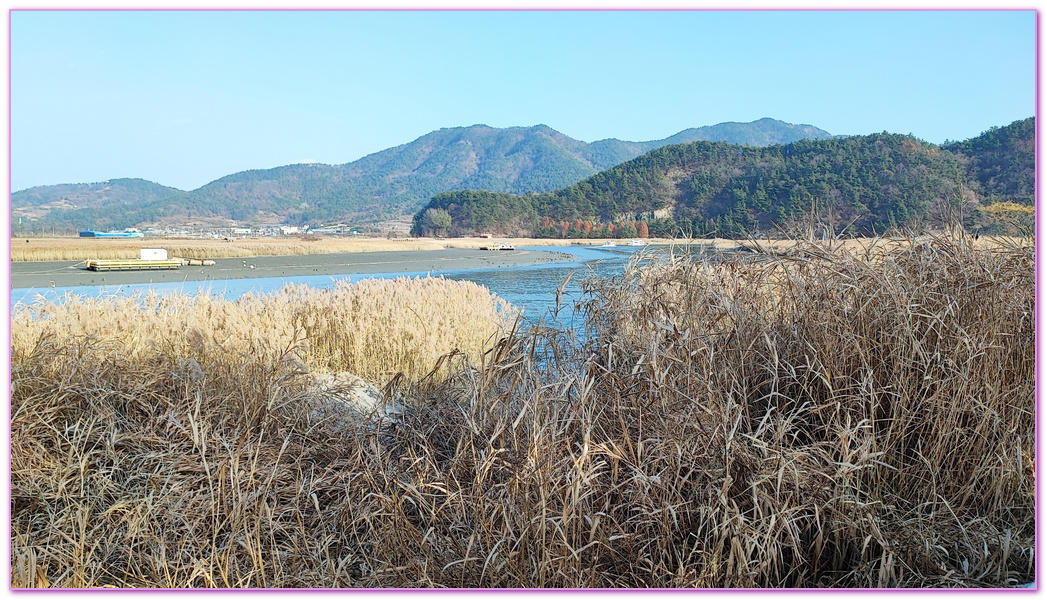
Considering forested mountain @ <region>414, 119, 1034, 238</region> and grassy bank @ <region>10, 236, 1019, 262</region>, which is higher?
forested mountain @ <region>414, 119, 1034, 238</region>

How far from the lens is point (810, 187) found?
9.24 metres

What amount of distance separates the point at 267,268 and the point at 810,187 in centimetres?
1948

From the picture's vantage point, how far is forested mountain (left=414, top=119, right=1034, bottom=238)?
4.28 m

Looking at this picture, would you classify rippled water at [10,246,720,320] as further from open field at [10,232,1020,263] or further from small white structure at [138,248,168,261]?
small white structure at [138,248,168,261]

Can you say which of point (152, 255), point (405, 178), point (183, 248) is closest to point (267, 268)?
point (152, 255)

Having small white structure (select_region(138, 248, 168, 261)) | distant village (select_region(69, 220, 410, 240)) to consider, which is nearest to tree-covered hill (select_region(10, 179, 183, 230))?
small white structure (select_region(138, 248, 168, 261))

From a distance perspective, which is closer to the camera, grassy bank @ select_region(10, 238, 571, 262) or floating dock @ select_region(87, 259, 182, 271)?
floating dock @ select_region(87, 259, 182, 271)

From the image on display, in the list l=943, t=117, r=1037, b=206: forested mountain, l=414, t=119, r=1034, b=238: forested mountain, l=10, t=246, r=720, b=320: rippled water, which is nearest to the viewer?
l=943, t=117, r=1037, b=206: forested mountain

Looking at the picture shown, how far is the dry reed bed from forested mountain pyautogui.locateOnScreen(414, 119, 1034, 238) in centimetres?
79

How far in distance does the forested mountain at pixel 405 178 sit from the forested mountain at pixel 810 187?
19.8 m

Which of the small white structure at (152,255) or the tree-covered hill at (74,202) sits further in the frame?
the small white structure at (152,255)

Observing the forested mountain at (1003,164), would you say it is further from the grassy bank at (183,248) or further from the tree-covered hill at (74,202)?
the grassy bank at (183,248)

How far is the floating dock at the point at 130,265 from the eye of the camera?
19719 mm

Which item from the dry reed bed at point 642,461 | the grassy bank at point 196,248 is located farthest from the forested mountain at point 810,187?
the grassy bank at point 196,248
